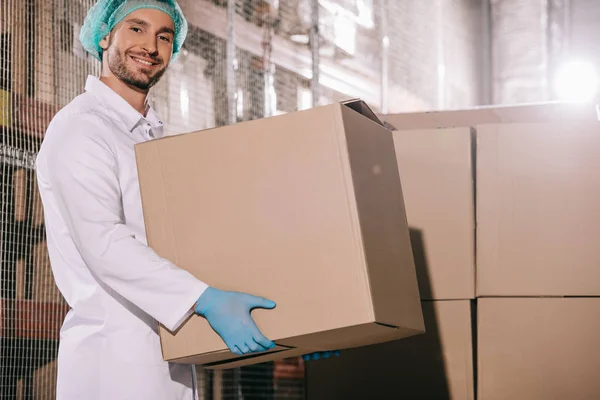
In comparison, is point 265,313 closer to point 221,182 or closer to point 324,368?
point 221,182

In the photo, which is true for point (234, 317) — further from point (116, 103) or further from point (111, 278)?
point (116, 103)

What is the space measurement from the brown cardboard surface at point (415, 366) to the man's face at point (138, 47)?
94 centimetres

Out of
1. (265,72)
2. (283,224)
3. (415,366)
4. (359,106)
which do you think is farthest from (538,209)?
(265,72)

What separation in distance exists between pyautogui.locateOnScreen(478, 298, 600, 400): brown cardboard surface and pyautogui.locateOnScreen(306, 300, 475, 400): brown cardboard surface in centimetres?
6

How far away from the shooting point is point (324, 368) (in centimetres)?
244

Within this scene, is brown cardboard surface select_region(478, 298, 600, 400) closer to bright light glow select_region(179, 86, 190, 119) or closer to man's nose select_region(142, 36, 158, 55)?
man's nose select_region(142, 36, 158, 55)

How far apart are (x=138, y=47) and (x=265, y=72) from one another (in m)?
1.98

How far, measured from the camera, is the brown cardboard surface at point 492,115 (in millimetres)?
2643

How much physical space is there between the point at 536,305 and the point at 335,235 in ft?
2.80

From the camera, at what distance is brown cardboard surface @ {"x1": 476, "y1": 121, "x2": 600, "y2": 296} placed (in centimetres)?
217

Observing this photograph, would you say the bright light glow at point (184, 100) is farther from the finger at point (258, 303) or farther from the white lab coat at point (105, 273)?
the finger at point (258, 303)

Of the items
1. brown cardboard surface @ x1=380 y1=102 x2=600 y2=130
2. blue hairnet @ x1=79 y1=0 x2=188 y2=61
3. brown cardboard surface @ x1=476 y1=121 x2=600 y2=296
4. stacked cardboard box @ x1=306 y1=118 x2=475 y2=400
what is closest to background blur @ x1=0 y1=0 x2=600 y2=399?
blue hairnet @ x1=79 y1=0 x2=188 y2=61

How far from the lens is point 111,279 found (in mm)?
1591

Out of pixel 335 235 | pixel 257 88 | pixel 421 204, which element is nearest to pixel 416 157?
pixel 421 204
